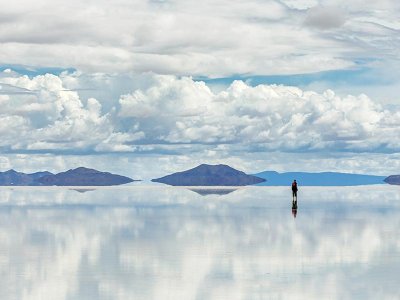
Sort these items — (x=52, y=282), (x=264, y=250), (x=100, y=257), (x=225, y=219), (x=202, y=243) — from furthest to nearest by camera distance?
(x=225, y=219)
(x=202, y=243)
(x=264, y=250)
(x=100, y=257)
(x=52, y=282)

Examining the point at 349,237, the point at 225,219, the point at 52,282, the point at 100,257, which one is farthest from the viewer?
the point at 225,219

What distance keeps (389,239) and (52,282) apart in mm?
25113

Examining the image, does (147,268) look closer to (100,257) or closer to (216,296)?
(100,257)

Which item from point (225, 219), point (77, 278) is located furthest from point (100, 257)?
point (225, 219)

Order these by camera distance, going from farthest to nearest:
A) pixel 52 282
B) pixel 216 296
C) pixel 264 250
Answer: pixel 264 250, pixel 52 282, pixel 216 296

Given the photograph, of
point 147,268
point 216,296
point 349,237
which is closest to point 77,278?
point 147,268

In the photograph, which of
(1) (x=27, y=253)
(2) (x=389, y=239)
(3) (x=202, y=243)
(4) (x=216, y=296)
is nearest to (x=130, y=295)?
(4) (x=216, y=296)

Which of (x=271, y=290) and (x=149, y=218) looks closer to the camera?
(x=271, y=290)

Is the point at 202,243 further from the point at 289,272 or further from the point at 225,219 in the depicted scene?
the point at 225,219

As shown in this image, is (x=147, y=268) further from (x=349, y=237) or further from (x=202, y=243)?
(x=349, y=237)

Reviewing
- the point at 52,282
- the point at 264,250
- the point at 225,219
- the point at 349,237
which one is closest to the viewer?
the point at 52,282

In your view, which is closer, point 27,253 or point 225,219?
point 27,253

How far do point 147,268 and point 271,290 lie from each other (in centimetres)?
819

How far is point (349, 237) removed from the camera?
5178 cm
